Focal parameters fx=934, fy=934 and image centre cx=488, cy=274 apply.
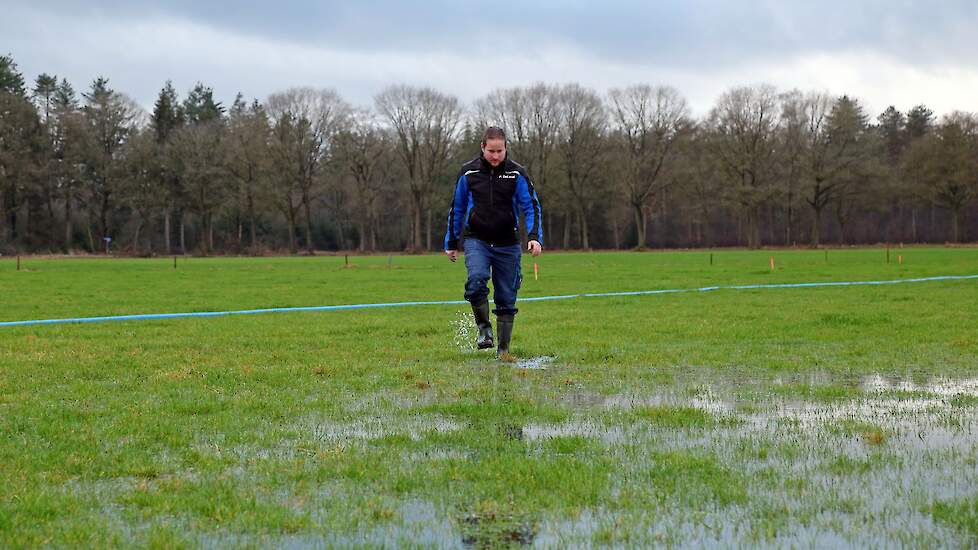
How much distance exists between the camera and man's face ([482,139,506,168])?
9242mm

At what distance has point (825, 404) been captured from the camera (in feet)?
21.4

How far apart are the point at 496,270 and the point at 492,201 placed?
0.76 meters

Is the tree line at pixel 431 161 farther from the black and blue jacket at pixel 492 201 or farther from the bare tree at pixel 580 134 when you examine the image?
the black and blue jacket at pixel 492 201

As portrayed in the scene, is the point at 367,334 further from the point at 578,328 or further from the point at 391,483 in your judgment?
the point at 391,483

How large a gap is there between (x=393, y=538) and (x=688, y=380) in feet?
14.8

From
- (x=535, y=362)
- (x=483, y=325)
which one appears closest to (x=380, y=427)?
(x=535, y=362)

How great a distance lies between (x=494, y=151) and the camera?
927cm

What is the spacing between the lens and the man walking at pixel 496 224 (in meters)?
9.48

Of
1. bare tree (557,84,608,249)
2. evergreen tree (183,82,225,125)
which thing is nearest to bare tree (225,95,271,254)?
evergreen tree (183,82,225,125)

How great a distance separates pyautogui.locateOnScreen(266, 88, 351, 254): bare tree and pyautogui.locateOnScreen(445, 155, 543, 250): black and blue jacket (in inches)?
2895

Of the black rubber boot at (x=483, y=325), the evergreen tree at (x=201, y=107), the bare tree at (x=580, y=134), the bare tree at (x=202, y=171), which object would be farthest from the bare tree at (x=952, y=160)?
the black rubber boot at (x=483, y=325)

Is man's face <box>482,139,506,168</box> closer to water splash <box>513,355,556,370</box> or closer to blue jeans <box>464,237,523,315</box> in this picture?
blue jeans <box>464,237,523,315</box>

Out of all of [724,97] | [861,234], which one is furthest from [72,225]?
[861,234]

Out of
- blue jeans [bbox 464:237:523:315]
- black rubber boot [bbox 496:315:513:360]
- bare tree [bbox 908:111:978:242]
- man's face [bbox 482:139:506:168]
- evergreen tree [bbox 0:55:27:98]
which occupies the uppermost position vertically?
evergreen tree [bbox 0:55:27:98]
